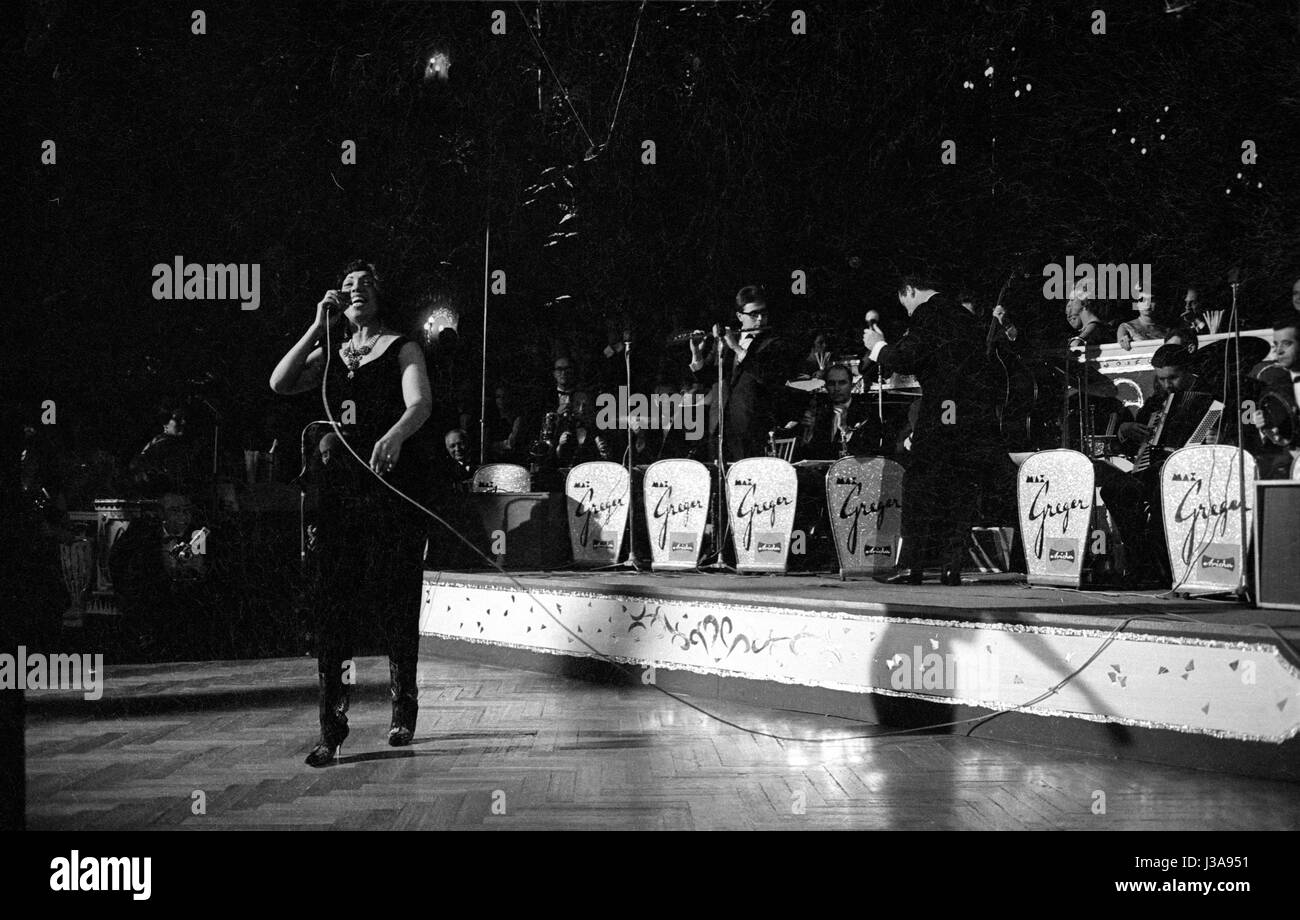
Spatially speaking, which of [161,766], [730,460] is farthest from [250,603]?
[730,460]

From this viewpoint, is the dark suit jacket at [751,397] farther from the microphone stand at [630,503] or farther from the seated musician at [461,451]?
the seated musician at [461,451]

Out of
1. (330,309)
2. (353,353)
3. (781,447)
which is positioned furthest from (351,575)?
(781,447)

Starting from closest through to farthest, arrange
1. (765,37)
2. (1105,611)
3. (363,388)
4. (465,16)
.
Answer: (363,388) < (1105,611) < (465,16) < (765,37)

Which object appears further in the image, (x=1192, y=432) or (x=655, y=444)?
(x=655, y=444)

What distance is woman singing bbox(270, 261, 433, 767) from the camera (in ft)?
9.43

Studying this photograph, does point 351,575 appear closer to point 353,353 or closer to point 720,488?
point 353,353

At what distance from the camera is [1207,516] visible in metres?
3.62

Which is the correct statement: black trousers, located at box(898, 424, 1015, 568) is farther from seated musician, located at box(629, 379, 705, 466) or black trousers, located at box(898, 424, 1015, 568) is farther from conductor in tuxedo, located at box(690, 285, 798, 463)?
seated musician, located at box(629, 379, 705, 466)

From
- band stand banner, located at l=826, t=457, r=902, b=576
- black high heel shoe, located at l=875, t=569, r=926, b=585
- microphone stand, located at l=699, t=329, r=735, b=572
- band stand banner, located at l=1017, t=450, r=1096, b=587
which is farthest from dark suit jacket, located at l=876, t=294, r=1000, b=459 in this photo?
microphone stand, located at l=699, t=329, r=735, b=572

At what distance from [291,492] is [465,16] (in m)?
2.26

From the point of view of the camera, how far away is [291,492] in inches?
165
